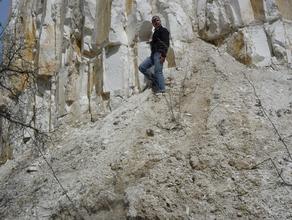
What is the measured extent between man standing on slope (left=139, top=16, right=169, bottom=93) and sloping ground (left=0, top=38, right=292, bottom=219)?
28 centimetres

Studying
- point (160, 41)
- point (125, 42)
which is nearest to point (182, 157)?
point (160, 41)

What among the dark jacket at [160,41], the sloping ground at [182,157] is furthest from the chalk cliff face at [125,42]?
the dark jacket at [160,41]

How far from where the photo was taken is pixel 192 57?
10164 millimetres

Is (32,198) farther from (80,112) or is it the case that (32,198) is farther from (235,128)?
(235,128)

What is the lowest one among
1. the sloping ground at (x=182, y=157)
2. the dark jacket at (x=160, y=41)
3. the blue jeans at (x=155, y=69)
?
the sloping ground at (x=182, y=157)

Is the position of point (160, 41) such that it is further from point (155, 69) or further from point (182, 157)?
point (182, 157)

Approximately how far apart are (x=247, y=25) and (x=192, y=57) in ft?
4.35

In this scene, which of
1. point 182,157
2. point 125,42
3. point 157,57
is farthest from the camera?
point 125,42

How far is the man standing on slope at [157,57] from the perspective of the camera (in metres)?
9.34

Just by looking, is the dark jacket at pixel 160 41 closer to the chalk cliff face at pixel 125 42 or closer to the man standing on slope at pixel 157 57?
the man standing on slope at pixel 157 57

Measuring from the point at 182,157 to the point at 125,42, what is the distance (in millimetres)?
3802

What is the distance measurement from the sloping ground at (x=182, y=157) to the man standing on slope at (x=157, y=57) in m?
0.28

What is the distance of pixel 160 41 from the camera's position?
377 inches

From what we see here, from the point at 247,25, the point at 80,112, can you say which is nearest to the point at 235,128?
the point at 247,25
